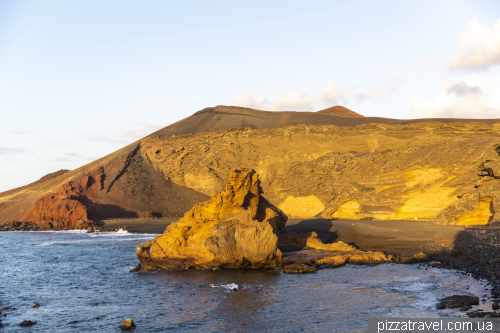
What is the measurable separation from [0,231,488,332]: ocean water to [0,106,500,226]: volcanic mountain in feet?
63.3

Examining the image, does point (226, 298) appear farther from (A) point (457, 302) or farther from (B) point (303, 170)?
(B) point (303, 170)

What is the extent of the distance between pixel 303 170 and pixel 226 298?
37.0 meters

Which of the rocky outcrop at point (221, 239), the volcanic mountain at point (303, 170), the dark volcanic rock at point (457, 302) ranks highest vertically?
the volcanic mountain at point (303, 170)

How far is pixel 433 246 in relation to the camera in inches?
1001

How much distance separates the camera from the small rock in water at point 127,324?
492 inches

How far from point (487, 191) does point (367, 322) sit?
85.3 feet

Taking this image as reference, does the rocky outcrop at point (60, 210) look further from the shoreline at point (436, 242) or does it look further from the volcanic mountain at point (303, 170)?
the shoreline at point (436, 242)

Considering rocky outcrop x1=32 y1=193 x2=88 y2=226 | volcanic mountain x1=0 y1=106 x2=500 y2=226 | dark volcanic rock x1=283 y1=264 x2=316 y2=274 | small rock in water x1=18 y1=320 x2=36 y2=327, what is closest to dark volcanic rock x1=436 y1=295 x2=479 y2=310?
dark volcanic rock x1=283 y1=264 x2=316 y2=274

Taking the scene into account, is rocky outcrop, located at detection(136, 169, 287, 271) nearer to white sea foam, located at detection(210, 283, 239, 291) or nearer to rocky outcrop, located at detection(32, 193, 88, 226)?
white sea foam, located at detection(210, 283, 239, 291)

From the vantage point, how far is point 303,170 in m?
51.6

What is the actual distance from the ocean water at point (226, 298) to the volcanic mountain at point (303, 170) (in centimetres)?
1928

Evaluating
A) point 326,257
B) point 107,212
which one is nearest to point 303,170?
point 326,257

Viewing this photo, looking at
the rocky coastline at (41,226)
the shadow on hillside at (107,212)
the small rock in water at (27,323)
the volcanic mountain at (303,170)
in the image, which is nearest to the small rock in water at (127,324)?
the small rock in water at (27,323)

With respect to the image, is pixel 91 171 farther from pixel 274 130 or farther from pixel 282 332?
pixel 282 332
